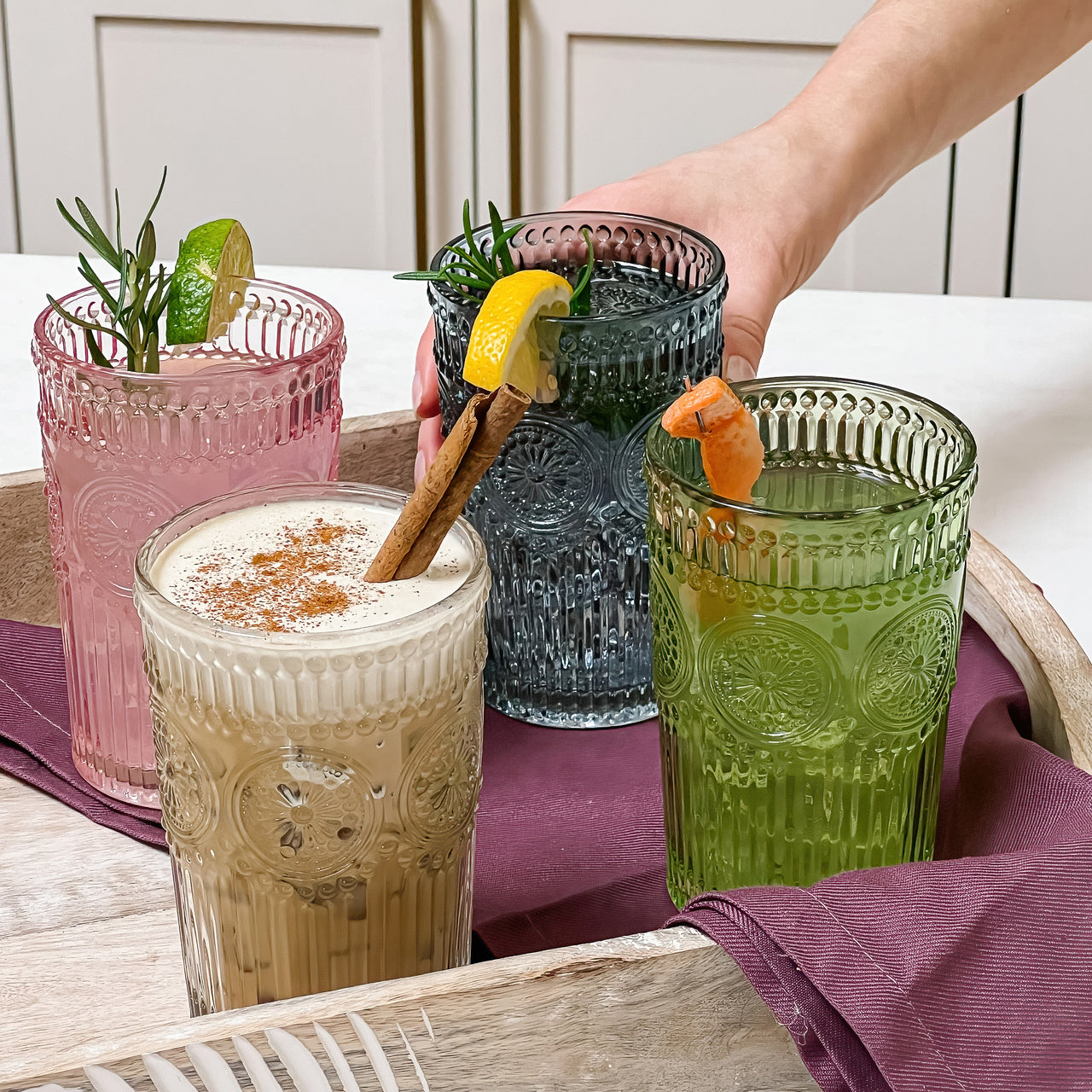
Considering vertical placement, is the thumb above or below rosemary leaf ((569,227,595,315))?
below

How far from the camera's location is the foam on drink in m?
0.40

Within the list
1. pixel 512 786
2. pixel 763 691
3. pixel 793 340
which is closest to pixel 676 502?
pixel 763 691

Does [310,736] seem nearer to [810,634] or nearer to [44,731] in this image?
[810,634]

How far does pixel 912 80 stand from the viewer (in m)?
0.89

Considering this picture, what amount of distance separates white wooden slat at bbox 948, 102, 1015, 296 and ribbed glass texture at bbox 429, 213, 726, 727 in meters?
1.30

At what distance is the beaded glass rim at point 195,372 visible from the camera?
1.64ft

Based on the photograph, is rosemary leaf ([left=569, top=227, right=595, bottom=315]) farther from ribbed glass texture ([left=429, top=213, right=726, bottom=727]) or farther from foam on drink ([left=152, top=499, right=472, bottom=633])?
foam on drink ([left=152, top=499, right=472, bottom=633])

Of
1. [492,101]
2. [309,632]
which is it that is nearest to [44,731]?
[309,632]

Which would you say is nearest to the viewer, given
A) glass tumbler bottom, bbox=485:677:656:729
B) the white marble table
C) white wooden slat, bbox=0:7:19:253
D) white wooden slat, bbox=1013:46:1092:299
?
glass tumbler bottom, bbox=485:677:656:729

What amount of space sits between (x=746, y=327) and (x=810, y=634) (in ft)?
0.89

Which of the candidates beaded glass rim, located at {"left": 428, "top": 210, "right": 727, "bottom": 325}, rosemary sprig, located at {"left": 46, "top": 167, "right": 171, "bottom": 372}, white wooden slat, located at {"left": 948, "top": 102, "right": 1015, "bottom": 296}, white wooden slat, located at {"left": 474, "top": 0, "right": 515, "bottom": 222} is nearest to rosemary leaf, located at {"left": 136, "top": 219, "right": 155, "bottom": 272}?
rosemary sprig, located at {"left": 46, "top": 167, "right": 171, "bottom": 372}

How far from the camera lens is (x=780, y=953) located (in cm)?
38

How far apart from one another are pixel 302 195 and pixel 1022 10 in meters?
1.18

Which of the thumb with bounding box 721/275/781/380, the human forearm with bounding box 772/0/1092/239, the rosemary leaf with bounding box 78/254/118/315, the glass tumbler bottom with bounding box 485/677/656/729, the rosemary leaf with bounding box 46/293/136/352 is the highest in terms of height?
the human forearm with bounding box 772/0/1092/239
